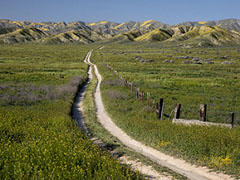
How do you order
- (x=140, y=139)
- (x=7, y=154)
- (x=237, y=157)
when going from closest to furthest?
(x=7, y=154) → (x=237, y=157) → (x=140, y=139)

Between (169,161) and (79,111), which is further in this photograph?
(79,111)

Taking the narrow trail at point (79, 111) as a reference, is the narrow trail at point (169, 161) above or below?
above

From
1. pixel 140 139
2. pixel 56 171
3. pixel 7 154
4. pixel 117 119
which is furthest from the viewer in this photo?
pixel 117 119

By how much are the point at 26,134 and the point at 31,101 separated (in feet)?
38.8

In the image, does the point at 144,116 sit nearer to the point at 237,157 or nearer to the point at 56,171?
the point at 237,157

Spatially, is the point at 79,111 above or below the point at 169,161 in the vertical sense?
below

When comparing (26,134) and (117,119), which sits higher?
(26,134)

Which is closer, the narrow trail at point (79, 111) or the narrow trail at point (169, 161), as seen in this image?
the narrow trail at point (169, 161)

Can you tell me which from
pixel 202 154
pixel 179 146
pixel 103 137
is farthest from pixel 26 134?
pixel 202 154

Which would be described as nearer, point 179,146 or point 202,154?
point 202,154

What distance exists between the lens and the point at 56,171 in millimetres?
6820

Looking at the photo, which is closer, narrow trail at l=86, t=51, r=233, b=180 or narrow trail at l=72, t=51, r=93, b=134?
narrow trail at l=86, t=51, r=233, b=180

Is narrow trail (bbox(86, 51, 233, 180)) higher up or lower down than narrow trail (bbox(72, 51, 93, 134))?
higher up

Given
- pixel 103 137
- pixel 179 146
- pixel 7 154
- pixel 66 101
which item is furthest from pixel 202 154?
pixel 66 101
